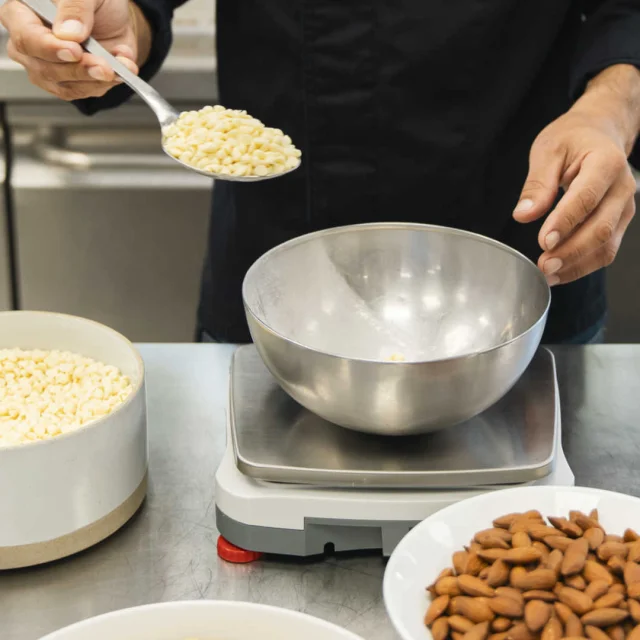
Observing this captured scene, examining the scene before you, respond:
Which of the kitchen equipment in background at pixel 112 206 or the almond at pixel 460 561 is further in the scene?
the kitchen equipment in background at pixel 112 206

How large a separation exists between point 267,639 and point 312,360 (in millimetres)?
249

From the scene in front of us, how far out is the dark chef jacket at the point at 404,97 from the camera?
54.7 inches

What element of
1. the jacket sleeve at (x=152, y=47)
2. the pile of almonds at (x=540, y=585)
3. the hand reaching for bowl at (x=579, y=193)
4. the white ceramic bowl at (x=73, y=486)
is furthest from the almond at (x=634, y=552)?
the jacket sleeve at (x=152, y=47)

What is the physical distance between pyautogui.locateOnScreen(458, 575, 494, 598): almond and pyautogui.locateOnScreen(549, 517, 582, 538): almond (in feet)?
0.31

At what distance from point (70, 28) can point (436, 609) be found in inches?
31.6

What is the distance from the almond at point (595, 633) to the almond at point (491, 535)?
110 millimetres

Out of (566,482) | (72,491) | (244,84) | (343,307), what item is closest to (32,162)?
(244,84)

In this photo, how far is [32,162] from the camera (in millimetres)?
2064

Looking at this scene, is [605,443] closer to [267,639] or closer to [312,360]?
[312,360]

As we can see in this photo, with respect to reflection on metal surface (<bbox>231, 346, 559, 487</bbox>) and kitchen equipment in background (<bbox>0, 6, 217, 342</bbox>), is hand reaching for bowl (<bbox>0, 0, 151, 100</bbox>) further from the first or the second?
kitchen equipment in background (<bbox>0, 6, 217, 342</bbox>)

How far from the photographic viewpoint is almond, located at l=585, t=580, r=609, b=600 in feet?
2.58

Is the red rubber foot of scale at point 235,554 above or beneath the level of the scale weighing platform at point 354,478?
beneath

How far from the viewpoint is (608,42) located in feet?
4.33

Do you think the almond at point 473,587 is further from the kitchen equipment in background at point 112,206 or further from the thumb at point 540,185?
the kitchen equipment in background at point 112,206
